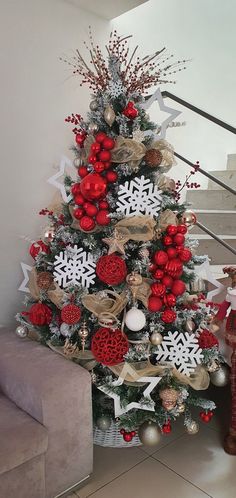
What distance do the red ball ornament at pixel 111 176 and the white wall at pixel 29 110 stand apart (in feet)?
2.30

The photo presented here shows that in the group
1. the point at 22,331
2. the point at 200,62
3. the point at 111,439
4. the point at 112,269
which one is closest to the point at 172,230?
the point at 112,269

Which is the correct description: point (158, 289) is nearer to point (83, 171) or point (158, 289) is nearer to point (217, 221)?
point (83, 171)

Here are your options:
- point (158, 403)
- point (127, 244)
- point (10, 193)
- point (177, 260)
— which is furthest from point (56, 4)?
point (158, 403)

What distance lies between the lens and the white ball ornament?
3.91 ft

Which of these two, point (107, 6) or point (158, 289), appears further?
point (107, 6)

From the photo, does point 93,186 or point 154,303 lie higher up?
point 93,186

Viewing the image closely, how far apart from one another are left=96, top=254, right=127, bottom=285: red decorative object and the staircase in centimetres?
82

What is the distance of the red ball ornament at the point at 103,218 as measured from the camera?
125cm

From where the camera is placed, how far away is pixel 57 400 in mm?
1090

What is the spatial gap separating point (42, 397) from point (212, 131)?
278cm

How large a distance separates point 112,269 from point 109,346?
271mm

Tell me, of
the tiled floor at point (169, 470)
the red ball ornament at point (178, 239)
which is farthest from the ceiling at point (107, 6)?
the tiled floor at point (169, 470)

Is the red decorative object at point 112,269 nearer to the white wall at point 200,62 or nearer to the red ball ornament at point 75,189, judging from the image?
the red ball ornament at point 75,189

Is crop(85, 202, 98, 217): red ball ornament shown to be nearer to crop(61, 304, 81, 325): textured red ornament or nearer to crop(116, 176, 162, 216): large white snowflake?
crop(116, 176, 162, 216): large white snowflake
